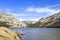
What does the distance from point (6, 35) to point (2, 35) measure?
1.34ft

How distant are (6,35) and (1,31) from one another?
0.60m

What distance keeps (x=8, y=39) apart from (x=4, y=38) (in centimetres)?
38

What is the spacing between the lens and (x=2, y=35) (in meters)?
15.2

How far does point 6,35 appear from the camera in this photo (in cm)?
1541

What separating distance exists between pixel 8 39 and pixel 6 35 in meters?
0.42

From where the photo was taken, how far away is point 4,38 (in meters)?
15.1

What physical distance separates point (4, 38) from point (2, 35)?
1.05 feet

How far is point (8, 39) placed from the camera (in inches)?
602

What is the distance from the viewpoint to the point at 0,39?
49.1ft

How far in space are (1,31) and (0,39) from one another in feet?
2.86

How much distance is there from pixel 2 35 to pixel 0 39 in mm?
407

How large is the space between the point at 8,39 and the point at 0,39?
0.73 m
